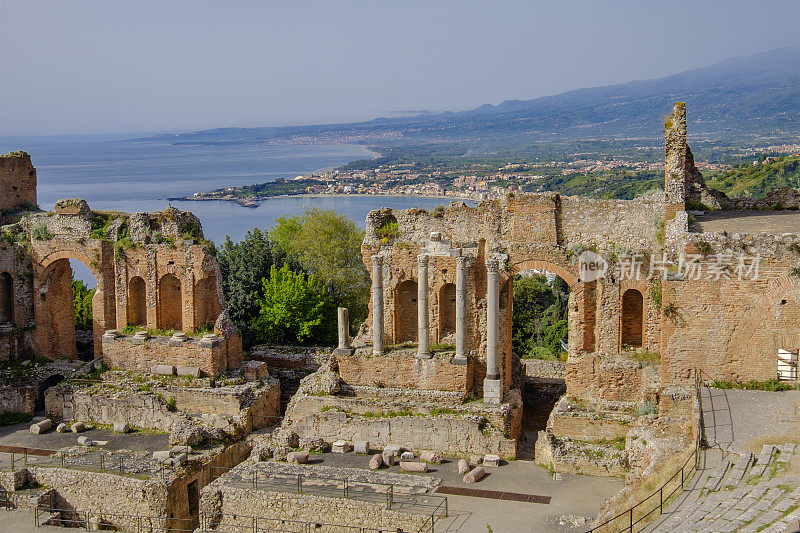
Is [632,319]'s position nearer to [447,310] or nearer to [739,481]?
[447,310]

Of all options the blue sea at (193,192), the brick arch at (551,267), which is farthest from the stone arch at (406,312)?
the blue sea at (193,192)

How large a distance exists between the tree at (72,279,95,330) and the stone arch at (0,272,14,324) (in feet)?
11.7

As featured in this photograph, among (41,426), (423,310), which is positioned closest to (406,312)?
(423,310)

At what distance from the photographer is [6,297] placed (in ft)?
97.1

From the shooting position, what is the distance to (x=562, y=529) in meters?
17.4

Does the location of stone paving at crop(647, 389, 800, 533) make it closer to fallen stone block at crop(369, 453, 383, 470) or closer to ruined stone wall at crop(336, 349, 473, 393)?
ruined stone wall at crop(336, 349, 473, 393)

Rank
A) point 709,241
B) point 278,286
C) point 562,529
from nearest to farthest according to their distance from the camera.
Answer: point 562,529
point 709,241
point 278,286

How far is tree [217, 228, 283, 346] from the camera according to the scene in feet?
108

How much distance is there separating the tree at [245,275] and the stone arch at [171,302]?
147 inches

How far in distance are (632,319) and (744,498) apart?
1021 centimetres

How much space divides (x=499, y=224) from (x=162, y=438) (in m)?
11.2

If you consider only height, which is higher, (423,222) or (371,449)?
(423,222)

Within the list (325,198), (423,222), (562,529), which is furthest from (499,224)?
(325,198)

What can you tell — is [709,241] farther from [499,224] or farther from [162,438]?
[162,438]
